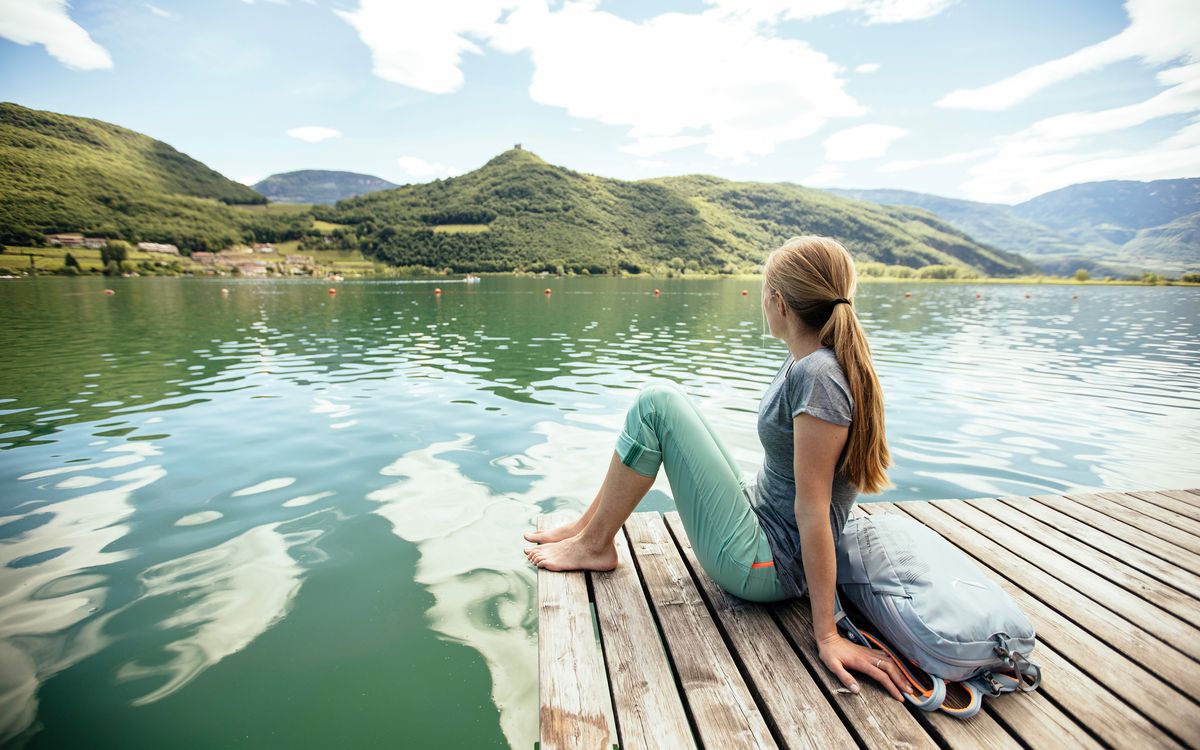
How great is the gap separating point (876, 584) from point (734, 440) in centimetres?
532

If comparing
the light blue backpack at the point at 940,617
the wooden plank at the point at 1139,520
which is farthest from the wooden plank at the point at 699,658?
the wooden plank at the point at 1139,520

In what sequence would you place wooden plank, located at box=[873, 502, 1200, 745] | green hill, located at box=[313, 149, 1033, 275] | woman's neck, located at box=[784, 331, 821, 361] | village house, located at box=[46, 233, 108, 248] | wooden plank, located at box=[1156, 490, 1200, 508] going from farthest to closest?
1. green hill, located at box=[313, 149, 1033, 275]
2. village house, located at box=[46, 233, 108, 248]
3. wooden plank, located at box=[1156, 490, 1200, 508]
4. woman's neck, located at box=[784, 331, 821, 361]
5. wooden plank, located at box=[873, 502, 1200, 745]

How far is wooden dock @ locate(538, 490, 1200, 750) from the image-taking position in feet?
6.38

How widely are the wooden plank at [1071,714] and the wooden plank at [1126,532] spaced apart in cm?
200

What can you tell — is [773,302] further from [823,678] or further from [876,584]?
[823,678]

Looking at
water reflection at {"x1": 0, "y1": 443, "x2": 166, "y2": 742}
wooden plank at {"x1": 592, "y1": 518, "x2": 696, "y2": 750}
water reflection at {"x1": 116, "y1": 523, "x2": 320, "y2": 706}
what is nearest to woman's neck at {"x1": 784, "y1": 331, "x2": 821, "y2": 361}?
wooden plank at {"x1": 592, "y1": 518, "x2": 696, "y2": 750}

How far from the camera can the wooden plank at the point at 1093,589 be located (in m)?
2.52

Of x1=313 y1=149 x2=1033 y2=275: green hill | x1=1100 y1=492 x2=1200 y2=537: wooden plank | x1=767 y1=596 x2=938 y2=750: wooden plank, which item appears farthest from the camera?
x1=313 y1=149 x2=1033 y2=275: green hill

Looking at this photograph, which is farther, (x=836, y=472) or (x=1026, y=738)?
(x=836, y=472)

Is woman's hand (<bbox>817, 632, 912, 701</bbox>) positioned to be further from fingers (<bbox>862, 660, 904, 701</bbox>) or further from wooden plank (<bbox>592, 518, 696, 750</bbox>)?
wooden plank (<bbox>592, 518, 696, 750</bbox>)

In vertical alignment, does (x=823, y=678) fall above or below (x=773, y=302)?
below

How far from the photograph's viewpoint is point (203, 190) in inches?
7849

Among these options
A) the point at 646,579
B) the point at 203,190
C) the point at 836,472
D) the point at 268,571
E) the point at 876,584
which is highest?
the point at 203,190

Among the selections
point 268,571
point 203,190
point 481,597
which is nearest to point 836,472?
point 481,597
